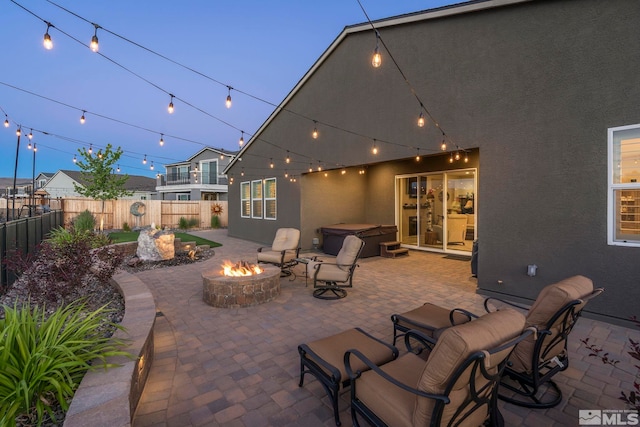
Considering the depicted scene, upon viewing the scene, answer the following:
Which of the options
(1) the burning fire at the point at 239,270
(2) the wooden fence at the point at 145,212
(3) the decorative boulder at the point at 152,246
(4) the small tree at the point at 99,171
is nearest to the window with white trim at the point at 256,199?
(3) the decorative boulder at the point at 152,246

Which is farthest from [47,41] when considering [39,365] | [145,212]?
[145,212]

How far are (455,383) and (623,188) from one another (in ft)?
15.0

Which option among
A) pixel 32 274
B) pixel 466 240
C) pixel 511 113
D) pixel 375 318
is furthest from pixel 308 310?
pixel 466 240

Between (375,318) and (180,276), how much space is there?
4744mm

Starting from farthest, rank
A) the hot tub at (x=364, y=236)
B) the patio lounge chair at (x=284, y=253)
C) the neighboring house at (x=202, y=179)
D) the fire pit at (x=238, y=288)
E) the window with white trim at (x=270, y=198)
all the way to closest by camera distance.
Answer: the neighboring house at (x=202, y=179) → the window with white trim at (x=270, y=198) → the hot tub at (x=364, y=236) → the patio lounge chair at (x=284, y=253) → the fire pit at (x=238, y=288)

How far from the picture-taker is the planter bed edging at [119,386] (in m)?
1.71

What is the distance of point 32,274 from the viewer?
4.29 m

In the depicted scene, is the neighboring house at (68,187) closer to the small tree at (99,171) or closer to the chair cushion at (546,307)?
the small tree at (99,171)

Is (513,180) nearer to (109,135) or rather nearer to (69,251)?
(69,251)

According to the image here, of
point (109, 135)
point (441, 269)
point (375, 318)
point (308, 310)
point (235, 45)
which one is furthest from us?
point (109, 135)

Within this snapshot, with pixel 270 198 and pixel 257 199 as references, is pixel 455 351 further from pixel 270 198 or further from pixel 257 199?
pixel 257 199

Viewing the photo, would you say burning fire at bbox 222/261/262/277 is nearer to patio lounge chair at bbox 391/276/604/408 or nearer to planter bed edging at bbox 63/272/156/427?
planter bed edging at bbox 63/272/156/427

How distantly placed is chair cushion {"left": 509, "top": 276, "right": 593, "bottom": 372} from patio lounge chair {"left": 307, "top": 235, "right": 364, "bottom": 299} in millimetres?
3061

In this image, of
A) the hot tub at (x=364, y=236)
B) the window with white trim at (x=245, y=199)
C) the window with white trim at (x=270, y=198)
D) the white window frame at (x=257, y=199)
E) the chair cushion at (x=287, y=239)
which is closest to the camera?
the chair cushion at (x=287, y=239)
